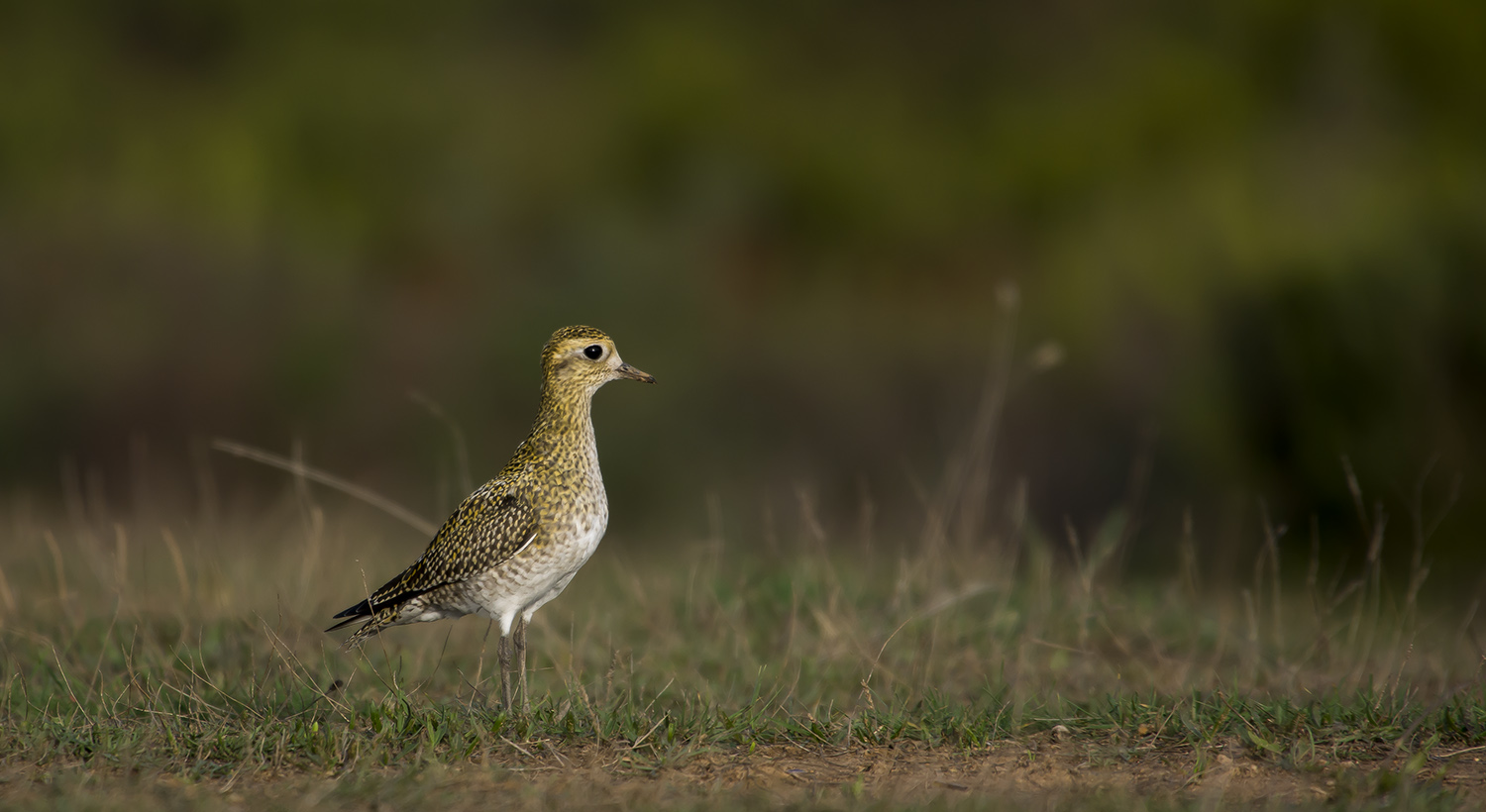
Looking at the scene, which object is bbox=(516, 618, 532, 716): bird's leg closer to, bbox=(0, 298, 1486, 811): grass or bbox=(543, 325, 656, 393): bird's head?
bbox=(0, 298, 1486, 811): grass

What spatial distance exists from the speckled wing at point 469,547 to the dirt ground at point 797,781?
110cm

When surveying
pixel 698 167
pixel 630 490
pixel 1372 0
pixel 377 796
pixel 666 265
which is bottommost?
pixel 630 490

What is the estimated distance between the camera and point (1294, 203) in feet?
53.1

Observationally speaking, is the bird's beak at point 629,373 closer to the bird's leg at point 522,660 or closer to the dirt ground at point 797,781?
the bird's leg at point 522,660

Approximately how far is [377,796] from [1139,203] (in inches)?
729

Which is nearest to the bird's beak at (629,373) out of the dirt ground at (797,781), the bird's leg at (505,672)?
the bird's leg at (505,672)

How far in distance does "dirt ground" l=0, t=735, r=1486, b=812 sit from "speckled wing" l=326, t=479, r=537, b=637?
3.62 ft

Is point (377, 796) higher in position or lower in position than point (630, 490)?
higher

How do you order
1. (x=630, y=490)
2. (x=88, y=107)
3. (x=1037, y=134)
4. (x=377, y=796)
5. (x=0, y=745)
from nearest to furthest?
(x=377, y=796) → (x=0, y=745) → (x=630, y=490) → (x=88, y=107) → (x=1037, y=134)

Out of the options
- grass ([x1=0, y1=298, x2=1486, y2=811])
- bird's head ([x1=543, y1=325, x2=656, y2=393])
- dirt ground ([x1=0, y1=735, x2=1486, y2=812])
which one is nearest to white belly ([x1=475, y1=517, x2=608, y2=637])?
grass ([x1=0, y1=298, x2=1486, y2=811])

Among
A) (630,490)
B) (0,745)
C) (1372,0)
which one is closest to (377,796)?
(0,745)

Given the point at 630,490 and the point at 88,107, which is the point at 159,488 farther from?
the point at 88,107

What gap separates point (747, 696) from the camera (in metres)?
6.35

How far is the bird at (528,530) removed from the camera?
18.8ft
